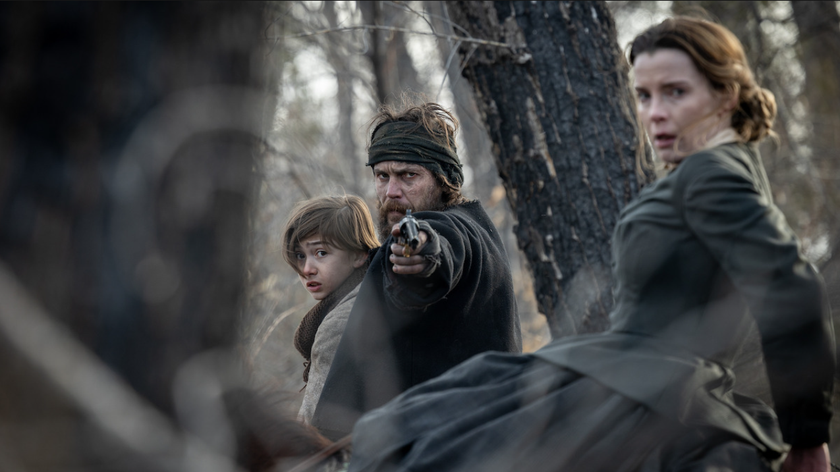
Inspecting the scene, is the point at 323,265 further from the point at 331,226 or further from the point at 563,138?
the point at 563,138

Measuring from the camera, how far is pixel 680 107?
174 centimetres

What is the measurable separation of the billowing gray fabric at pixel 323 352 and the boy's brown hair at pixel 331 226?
328 mm

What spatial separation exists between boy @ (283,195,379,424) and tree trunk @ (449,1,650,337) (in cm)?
97

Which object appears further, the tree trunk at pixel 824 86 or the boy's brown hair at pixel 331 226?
the tree trunk at pixel 824 86

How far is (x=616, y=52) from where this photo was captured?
374cm

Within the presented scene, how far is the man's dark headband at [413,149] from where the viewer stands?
2939mm

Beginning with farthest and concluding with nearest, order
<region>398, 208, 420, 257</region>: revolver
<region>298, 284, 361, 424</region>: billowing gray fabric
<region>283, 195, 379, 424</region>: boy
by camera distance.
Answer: <region>283, 195, 379, 424</region>: boy < <region>298, 284, 361, 424</region>: billowing gray fabric < <region>398, 208, 420, 257</region>: revolver

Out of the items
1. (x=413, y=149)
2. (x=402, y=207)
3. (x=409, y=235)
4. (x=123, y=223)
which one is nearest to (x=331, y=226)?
(x=402, y=207)

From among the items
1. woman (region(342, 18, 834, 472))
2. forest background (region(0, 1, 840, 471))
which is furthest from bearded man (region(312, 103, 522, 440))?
forest background (region(0, 1, 840, 471))

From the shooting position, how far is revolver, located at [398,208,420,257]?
2.16 m

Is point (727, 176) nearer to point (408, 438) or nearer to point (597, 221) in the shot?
point (408, 438)

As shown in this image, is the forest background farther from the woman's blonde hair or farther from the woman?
the woman's blonde hair

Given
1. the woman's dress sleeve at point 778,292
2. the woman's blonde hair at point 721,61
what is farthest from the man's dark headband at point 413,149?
the woman's dress sleeve at point 778,292

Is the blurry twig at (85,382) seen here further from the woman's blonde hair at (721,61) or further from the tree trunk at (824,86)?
the tree trunk at (824,86)
